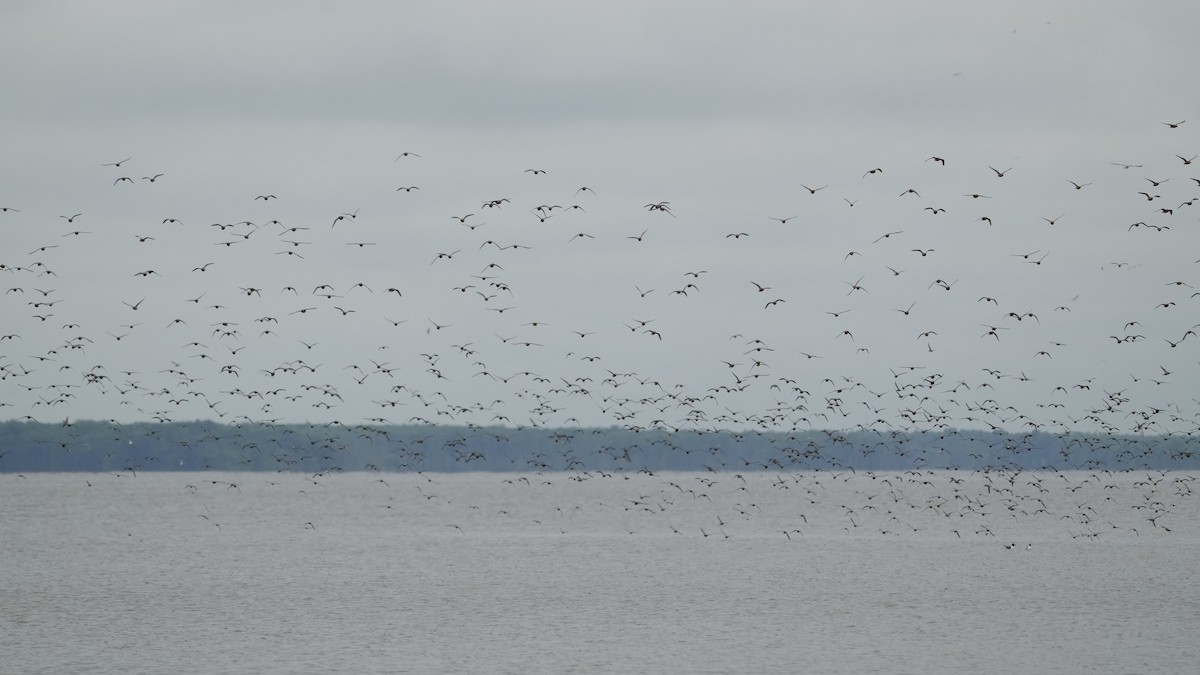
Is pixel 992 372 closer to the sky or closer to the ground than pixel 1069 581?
closer to the sky

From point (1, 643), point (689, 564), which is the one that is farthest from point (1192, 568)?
point (1, 643)

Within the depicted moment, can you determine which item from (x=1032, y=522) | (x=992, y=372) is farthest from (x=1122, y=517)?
(x=992, y=372)

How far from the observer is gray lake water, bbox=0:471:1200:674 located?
39.8 meters

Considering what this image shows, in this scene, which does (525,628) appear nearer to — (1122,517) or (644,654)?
(644,654)

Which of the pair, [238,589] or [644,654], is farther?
[238,589]

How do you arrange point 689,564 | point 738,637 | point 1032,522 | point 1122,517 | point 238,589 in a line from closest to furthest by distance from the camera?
point 738,637 → point 238,589 → point 689,564 → point 1032,522 → point 1122,517

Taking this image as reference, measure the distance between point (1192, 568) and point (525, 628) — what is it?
1424 inches

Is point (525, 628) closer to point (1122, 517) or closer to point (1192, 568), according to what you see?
point (1192, 568)

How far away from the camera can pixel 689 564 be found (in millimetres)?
69500

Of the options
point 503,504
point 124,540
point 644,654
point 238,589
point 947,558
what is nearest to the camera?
point 644,654

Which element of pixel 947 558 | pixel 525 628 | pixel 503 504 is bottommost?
pixel 503 504

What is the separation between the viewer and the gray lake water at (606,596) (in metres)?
39.8

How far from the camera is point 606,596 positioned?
5525cm

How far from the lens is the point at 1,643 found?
41.6 meters
